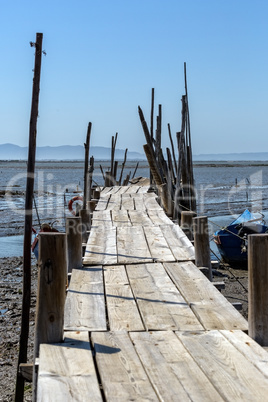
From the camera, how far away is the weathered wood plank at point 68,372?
3.60 m

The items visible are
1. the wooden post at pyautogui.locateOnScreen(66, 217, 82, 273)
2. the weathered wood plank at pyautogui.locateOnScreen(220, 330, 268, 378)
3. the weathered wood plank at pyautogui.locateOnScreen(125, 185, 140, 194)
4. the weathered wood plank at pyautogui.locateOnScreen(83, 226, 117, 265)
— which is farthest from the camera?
the weathered wood plank at pyautogui.locateOnScreen(125, 185, 140, 194)

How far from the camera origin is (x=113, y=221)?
431 inches

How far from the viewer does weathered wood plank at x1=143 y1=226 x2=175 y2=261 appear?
302 inches

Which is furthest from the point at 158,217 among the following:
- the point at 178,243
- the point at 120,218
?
the point at 178,243

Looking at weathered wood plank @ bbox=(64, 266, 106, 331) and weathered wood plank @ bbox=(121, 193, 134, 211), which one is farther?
weathered wood plank @ bbox=(121, 193, 134, 211)

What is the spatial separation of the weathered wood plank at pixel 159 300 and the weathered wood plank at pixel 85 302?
41cm

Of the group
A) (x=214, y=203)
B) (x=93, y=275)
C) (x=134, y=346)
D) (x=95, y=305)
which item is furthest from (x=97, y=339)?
(x=214, y=203)

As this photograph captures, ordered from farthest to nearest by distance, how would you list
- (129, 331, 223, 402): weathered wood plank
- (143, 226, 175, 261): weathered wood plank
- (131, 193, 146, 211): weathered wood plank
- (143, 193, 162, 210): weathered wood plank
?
1. (143, 193, 162, 210): weathered wood plank
2. (131, 193, 146, 211): weathered wood plank
3. (143, 226, 175, 261): weathered wood plank
4. (129, 331, 223, 402): weathered wood plank

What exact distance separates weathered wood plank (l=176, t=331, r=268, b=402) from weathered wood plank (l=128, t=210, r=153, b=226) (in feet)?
19.6

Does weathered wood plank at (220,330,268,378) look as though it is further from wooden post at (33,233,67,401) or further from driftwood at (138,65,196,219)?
driftwood at (138,65,196,219)

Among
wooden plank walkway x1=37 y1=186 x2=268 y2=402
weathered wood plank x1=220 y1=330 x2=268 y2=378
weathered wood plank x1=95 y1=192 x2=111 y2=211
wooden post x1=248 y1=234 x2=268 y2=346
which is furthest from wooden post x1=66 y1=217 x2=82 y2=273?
weathered wood plank x1=95 y1=192 x2=111 y2=211

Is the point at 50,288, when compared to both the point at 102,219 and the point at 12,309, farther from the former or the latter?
the point at 12,309

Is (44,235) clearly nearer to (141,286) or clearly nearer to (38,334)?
(38,334)

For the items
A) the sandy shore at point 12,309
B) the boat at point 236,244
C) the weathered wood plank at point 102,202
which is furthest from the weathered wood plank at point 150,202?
the boat at point 236,244
